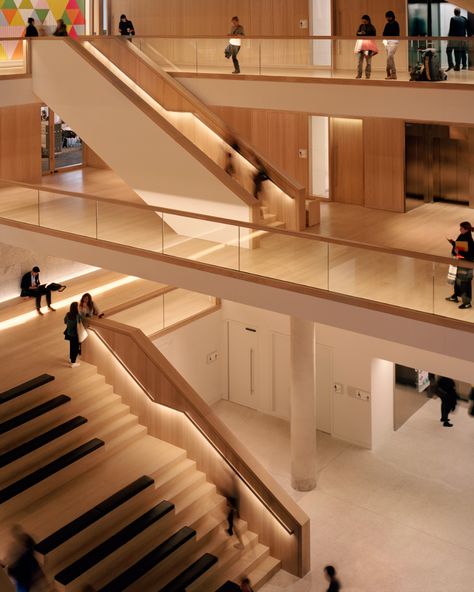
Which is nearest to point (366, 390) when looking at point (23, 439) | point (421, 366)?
point (421, 366)

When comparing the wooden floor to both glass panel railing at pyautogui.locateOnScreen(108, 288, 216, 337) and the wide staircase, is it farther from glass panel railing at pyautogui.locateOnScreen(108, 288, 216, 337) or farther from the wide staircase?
the wide staircase

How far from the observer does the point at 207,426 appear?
14.2 m

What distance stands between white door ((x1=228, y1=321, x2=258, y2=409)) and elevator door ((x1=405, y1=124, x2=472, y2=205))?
434 cm

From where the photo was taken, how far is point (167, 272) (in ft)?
43.9

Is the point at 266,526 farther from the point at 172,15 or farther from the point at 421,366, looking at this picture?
the point at 172,15

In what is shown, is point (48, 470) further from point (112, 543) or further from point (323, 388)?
point (323, 388)

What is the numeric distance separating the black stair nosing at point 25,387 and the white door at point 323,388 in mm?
5233

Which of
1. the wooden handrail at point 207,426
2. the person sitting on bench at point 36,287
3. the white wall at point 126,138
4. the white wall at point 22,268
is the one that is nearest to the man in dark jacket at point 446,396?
the wooden handrail at point 207,426

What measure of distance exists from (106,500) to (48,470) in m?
1.05

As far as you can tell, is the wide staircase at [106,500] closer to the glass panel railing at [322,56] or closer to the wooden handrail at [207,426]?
the wooden handrail at [207,426]

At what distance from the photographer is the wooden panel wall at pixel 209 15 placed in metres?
17.7

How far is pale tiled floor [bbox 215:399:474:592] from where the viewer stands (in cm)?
1327

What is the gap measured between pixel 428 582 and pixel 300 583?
1.86 m

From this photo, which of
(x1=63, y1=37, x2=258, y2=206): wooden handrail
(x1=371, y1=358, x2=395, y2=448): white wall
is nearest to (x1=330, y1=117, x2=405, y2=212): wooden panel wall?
(x1=371, y1=358, x2=395, y2=448): white wall
